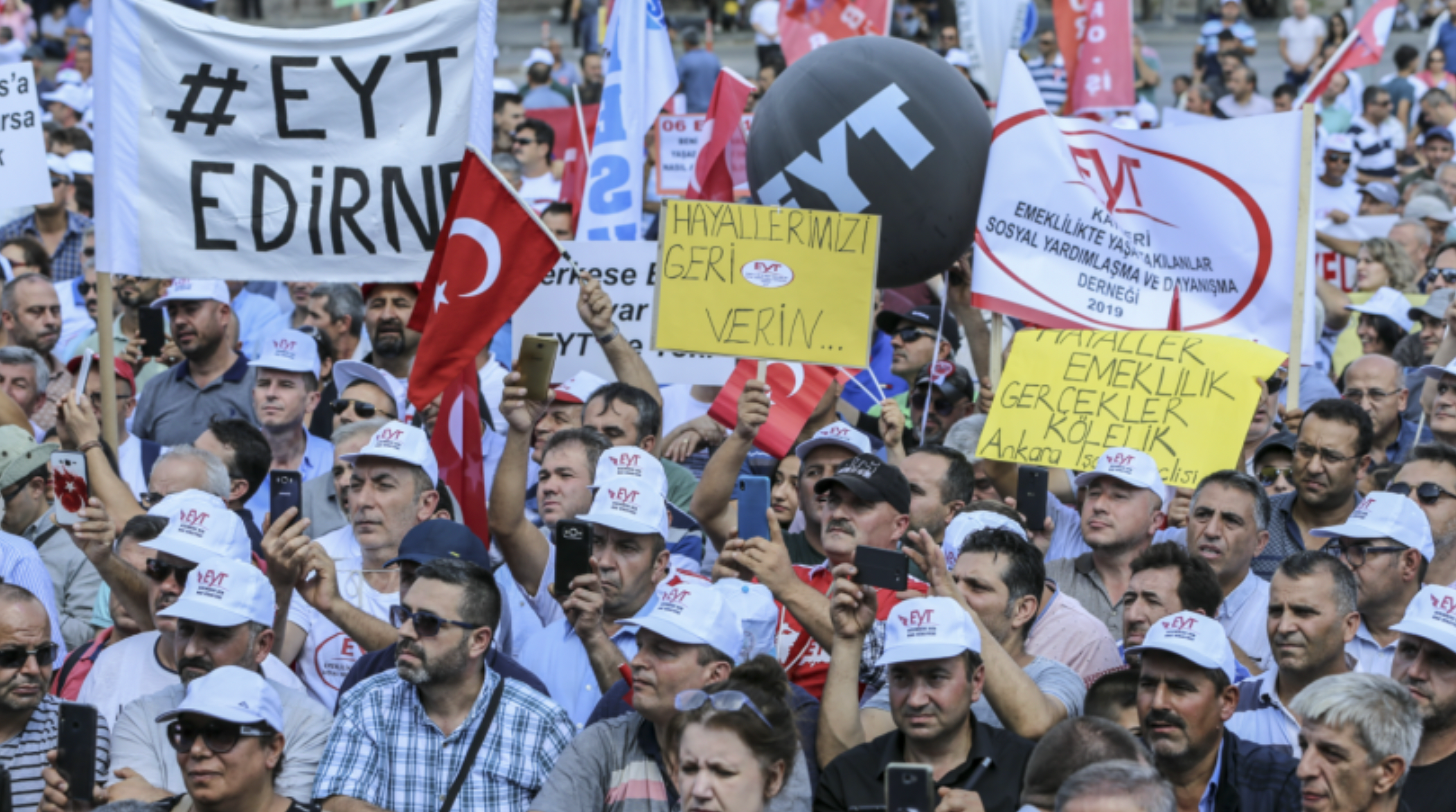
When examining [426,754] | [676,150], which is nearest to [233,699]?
[426,754]

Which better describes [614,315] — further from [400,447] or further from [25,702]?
[25,702]

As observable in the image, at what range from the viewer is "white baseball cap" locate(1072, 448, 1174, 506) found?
689 centimetres

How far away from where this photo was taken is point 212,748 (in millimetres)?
4922

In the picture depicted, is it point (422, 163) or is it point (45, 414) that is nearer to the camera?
point (422, 163)

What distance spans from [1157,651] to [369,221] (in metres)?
3.89

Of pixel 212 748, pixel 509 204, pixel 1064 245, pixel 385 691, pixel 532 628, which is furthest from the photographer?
pixel 1064 245

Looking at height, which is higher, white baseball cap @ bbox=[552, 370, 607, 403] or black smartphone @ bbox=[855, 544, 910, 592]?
black smartphone @ bbox=[855, 544, 910, 592]

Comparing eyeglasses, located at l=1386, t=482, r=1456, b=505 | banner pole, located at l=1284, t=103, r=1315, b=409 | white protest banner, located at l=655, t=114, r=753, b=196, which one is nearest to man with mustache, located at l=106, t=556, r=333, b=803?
eyeglasses, located at l=1386, t=482, r=1456, b=505

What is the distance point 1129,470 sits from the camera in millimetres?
6918

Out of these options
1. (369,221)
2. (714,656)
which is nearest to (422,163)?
(369,221)

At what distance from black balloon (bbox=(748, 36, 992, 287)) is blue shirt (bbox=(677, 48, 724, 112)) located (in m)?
9.77

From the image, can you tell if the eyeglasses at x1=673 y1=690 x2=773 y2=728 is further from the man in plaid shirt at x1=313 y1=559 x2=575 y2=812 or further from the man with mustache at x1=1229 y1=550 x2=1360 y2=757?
the man with mustache at x1=1229 y1=550 x2=1360 y2=757

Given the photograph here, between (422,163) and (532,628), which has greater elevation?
(422,163)

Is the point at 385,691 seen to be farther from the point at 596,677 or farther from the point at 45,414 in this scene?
the point at 45,414
